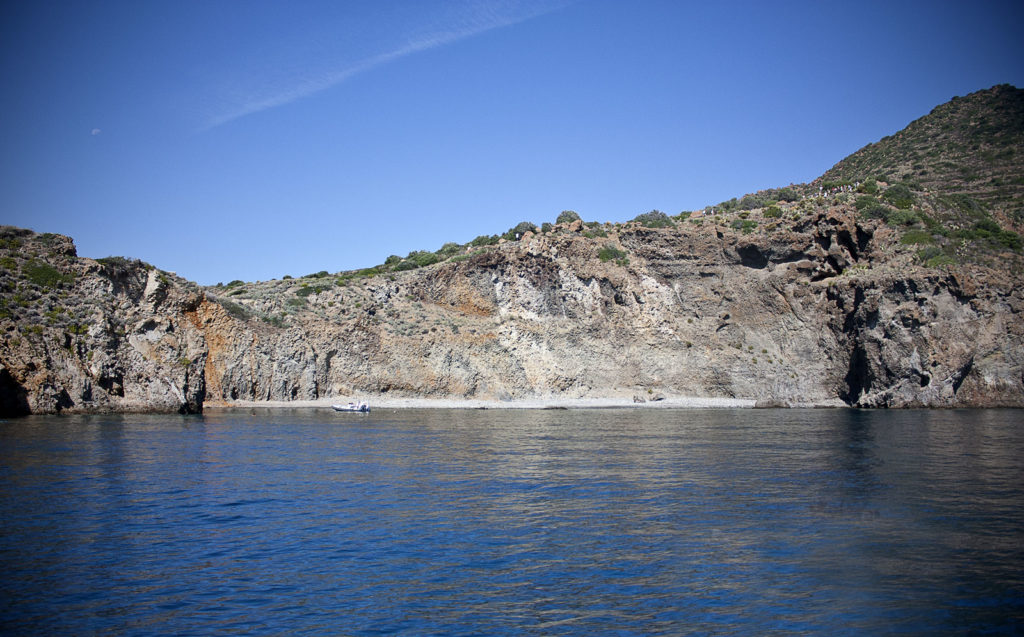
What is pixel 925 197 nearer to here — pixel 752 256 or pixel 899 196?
pixel 899 196

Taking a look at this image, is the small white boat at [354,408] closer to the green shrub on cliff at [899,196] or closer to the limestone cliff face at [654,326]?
the limestone cliff face at [654,326]

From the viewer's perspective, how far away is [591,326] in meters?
72.6

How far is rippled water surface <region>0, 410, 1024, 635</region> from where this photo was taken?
10.7 metres

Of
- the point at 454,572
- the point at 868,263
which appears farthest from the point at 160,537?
the point at 868,263

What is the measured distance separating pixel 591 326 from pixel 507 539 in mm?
58182

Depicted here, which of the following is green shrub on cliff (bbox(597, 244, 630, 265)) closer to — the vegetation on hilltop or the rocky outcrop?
the vegetation on hilltop

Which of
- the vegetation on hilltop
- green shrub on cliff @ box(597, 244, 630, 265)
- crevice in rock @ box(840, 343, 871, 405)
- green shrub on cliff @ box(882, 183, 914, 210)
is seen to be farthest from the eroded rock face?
green shrub on cliff @ box(882, 183, 914, 210)

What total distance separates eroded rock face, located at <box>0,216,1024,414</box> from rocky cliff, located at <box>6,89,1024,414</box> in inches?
6.1

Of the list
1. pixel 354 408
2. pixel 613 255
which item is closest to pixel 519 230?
pixel 613 255

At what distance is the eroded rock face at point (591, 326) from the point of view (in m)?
51.1

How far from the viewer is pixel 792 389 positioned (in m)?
67.0

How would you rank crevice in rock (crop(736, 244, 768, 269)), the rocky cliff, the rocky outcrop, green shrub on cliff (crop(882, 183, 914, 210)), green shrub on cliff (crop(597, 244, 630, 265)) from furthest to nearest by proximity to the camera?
1. green shrub on cliff (crop(597, 244, 630, 265))
2. green shrub on cliff (crop(882, 183, 914, 210))
3. crevice in rock (crop(736, 244, 768, 269))
4. the rocky cliff
5. the rocky outcrop

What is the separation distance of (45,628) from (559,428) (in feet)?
111

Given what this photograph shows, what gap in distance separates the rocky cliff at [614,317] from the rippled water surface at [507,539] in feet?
68.1
